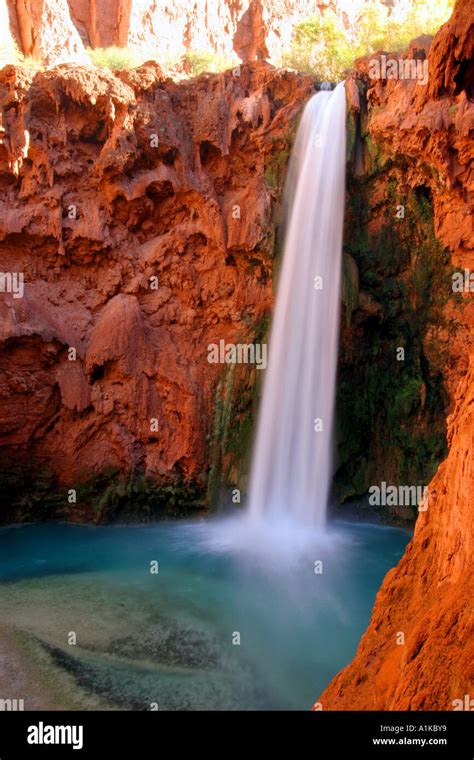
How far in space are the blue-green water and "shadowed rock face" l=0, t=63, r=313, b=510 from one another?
2.20 m

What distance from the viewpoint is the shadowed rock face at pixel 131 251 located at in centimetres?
1263

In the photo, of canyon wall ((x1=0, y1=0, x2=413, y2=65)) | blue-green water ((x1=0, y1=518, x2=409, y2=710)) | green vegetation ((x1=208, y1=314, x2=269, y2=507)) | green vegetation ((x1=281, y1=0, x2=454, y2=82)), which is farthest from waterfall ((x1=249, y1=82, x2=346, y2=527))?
canyon wall ((x1=0, y1=0, x2=413, y2=65))

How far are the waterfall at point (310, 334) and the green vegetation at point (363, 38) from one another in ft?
16.2

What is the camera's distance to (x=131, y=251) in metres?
13.4

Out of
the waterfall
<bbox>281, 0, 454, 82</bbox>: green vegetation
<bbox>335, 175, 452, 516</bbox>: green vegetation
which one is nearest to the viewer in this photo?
the waterfall

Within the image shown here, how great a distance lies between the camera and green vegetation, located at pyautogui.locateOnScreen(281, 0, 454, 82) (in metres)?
18.2

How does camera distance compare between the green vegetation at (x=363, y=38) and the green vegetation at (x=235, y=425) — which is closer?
the green vegetation at (x=235, y=425)

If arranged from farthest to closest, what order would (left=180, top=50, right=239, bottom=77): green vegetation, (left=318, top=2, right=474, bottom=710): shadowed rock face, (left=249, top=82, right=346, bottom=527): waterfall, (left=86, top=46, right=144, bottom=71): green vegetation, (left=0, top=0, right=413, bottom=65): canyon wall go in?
(left=0, top=0, right=413, bottom=65): canyon wall
(left=180, top=50, right=239, bottom=77): green vegetation
(left=86, top=46, right=144, bottom=71): green vegetation
(left=249, top=82, right=346, bottom=527): waterfall
(left=318, top=2, right=474, bottom=710): shadowed rock face

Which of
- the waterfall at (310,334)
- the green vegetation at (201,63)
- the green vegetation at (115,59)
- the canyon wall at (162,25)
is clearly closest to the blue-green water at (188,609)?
the waterfall at (310,334)

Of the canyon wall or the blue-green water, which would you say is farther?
the canyon wall

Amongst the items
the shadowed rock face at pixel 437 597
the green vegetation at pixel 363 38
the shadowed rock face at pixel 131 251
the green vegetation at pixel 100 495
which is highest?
the green vegetation at pixel 363 38

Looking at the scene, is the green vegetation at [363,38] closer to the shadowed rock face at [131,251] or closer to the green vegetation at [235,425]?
the shadowed rock face at [131,251]

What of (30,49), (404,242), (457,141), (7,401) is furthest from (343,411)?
(30,49)

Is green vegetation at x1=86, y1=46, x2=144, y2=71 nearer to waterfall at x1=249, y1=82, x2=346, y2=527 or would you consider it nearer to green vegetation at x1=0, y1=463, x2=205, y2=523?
waterfall at x1=249, y1=82, x2=346, y2=527
